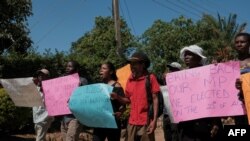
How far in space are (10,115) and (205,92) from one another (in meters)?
6.58

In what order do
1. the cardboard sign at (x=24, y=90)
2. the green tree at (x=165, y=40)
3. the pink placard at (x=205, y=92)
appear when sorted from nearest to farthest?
the pink placard at (x=205, y=92) → the cardboard sign at (x=24, y=90) → the green tree at (x=165, y=40)

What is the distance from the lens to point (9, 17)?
1143 cm

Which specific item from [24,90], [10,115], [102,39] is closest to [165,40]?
[102,39]

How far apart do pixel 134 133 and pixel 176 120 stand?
1.59 ft

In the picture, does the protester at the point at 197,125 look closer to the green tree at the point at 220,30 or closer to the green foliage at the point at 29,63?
the green foliage at the point at 29,63

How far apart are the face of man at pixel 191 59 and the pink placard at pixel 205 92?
67 millimetres

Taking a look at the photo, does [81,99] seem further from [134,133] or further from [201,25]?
[201,25]

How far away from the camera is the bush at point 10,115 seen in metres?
10.2

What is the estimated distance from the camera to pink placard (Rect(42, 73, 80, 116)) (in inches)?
251

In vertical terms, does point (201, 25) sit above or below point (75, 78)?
above

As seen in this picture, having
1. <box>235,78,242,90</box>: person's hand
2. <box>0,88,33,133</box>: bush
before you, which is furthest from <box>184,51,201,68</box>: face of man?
<box>0,88,33,133</box>: bush

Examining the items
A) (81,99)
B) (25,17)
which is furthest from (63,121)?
(25,17)

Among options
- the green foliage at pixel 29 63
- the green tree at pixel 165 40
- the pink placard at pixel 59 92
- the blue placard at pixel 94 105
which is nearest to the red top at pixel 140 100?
the blue placard at pixel 94 105

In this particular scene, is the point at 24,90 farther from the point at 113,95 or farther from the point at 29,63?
the point at 29,63
